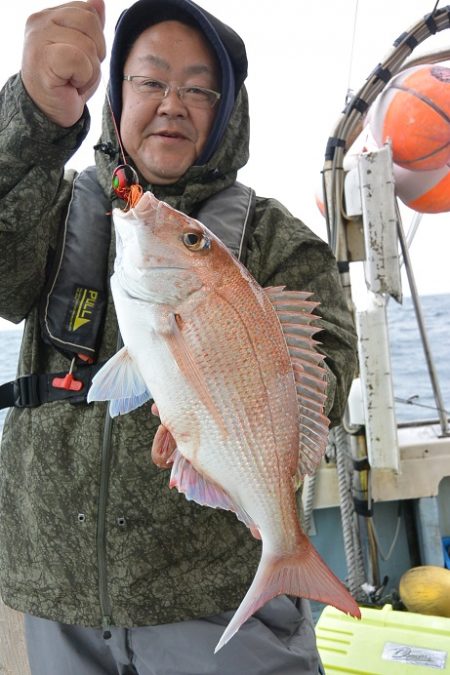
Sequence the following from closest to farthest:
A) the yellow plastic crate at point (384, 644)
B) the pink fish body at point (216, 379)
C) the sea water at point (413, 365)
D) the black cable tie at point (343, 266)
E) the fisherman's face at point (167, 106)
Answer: the pink fish body at point (216, 379)
the fisherman's face at point (167, 106)
the yellow plastic crate at point (384, 644)
the black cable tie at point (343, 266)
the sea water at point (413, 365)

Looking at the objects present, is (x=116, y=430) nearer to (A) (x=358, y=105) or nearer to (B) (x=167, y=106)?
(B) (x=167, y=106)

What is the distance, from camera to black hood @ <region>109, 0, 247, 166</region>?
198 cm

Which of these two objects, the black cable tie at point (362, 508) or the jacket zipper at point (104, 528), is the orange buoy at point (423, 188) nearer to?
the black cable tie at point (362, 508)

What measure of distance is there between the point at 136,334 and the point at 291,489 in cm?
50

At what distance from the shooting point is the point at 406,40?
3.95 metres

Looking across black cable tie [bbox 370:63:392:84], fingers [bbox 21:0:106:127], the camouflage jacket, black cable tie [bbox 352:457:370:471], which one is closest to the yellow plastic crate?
black cable tie [bbox 352:457:370:471]

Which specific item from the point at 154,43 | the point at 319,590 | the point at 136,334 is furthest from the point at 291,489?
the point at 154,43

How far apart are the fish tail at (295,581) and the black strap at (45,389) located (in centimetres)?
76

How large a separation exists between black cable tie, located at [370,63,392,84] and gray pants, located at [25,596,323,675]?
11.0 feet

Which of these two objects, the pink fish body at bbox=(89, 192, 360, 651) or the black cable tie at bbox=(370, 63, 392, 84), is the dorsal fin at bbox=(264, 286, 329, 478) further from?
the black cable tie at bbox=(370, 63, 392, 84)

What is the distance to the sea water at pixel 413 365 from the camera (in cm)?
671

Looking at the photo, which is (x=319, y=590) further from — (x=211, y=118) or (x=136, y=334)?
(x=211, y=118)

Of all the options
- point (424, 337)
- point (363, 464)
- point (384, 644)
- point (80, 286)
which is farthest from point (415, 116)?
point (384, 644)

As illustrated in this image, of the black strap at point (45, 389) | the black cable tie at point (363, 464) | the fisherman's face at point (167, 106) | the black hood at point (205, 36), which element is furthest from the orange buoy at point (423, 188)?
the black strap at point (45, 389)
